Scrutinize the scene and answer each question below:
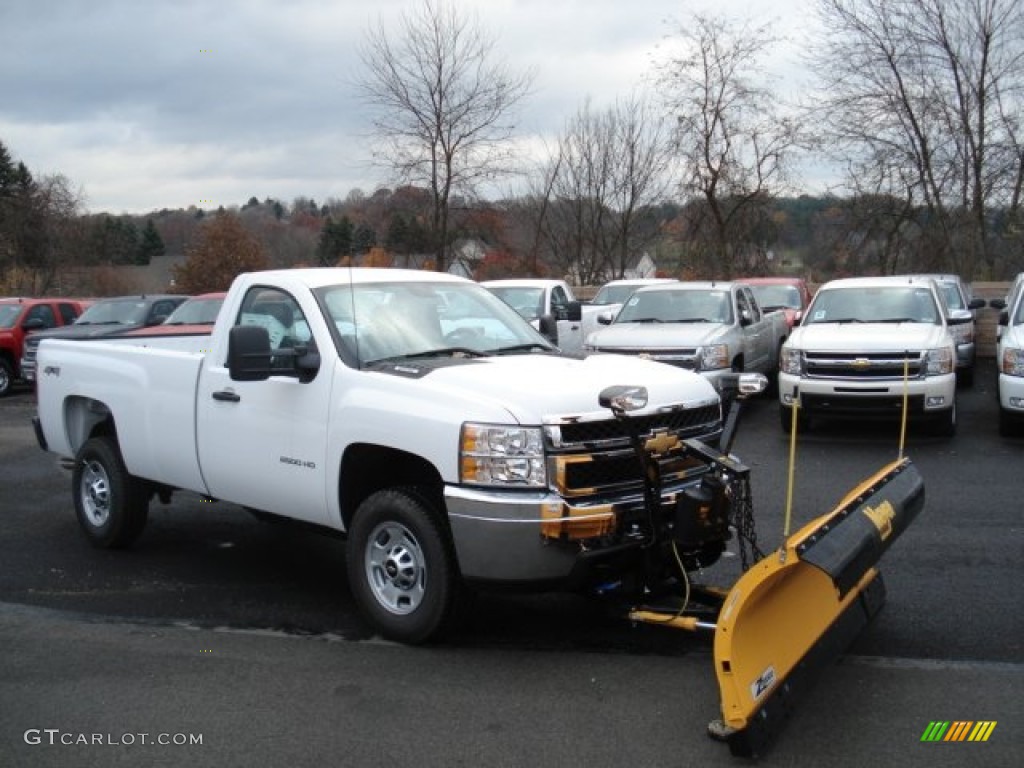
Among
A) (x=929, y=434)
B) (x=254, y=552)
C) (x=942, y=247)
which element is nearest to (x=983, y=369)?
(x=929, y=434)

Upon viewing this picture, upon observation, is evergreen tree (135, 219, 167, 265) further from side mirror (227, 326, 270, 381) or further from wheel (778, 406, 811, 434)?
side mirror (227, 326, 270, 381)

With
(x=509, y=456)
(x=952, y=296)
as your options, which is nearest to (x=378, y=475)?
(x=509, y=456)

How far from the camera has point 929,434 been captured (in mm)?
11594

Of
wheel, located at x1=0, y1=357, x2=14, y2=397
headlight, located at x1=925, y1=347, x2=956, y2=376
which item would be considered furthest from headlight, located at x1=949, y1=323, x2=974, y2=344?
wheel, located at x1=0, y1=357, x2=14, y2=397

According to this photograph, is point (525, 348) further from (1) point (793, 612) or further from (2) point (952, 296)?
(2) point (952, 296)

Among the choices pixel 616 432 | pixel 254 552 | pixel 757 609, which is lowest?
pixel 254 552

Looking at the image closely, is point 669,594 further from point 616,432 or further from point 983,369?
point 983,369

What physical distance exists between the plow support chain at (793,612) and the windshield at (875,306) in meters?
8.27

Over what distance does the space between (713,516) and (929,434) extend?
8103 millimetres

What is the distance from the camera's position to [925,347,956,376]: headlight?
35.5 ft

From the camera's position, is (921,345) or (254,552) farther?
(921,345)

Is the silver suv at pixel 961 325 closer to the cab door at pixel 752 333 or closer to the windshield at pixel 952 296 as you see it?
the windshield at pixel 952 296

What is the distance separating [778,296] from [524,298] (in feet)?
20.9

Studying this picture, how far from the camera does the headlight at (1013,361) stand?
33.9ft
